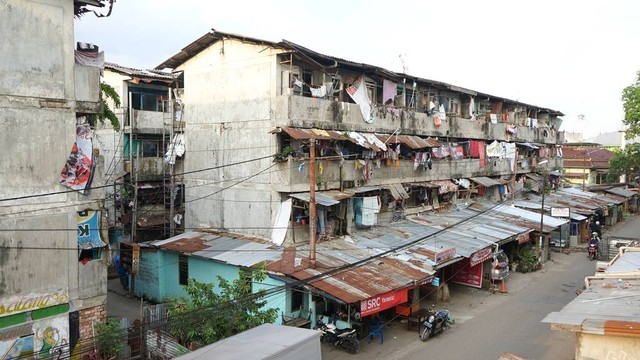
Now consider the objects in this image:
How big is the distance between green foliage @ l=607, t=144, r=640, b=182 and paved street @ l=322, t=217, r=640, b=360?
22.5 meters

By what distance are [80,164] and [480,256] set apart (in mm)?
15916

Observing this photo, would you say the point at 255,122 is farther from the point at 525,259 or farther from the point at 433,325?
the point at 525,259

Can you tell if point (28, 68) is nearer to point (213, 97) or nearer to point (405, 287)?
point (213, 97)

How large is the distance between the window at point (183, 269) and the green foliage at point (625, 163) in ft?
128

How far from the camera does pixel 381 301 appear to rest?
14844 mm

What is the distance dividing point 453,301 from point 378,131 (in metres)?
8.07

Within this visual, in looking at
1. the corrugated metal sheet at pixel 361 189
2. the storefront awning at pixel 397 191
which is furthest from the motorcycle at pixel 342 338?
the storefront awning at pixel 397 191

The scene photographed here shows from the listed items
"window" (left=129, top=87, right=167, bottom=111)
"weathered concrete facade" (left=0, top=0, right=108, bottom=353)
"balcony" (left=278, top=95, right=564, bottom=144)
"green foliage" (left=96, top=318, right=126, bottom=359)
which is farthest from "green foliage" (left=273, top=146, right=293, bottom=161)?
"window" (left=129, top=87, right=167, bottom=111)

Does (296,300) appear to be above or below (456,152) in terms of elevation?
below

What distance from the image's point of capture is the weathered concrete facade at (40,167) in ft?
36.9

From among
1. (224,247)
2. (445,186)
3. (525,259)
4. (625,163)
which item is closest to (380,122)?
(445,186)

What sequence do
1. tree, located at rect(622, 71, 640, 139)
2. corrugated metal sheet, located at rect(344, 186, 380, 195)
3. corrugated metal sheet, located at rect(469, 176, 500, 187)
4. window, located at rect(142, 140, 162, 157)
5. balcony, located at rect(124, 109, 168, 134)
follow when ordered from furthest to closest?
tree, located at rect(622, 71, 640, 139)
corrugated metal sheet, located at rect(469, 176, 500, 187)
window, located at rect(142, 140, 162, 157)
balcony, located at rect(124, 109, 168, 134)
corrugated metal sheet, located at rect(344, 186, 380, 195)

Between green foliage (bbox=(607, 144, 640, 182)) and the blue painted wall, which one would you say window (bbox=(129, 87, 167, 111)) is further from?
green foliage (bbox=(607, 144, 640, 182))

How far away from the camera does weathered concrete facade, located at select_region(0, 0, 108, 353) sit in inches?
443
